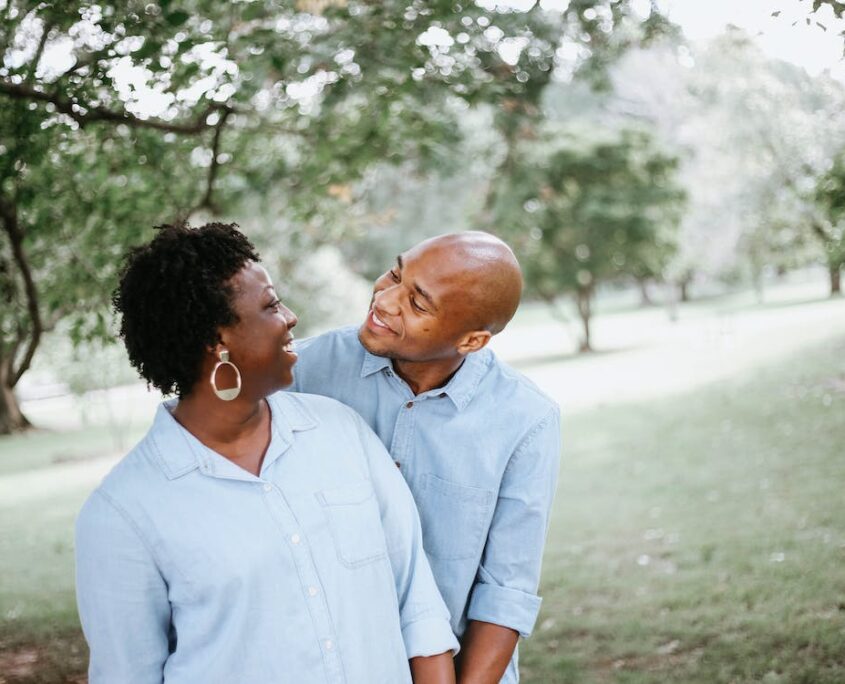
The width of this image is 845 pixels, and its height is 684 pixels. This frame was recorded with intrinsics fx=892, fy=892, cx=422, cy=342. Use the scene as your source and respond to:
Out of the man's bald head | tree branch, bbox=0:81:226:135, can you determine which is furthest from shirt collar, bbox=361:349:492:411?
tree branch, bbox=0:81:226:135

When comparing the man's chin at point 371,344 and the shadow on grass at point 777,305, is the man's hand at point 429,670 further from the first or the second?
the shadow on grass at point 777,305

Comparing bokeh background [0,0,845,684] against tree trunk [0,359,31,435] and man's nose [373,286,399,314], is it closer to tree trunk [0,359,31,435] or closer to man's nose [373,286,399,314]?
tree trunk [0,359,31,435]

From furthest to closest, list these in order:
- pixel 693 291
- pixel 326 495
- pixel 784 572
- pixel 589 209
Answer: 1. pixel 693 291
2. pixel 589 209
3. pixel 784 572
4. pixel 326 495

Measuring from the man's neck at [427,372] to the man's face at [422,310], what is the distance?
0.04m

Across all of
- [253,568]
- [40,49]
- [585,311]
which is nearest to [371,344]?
[253,568]

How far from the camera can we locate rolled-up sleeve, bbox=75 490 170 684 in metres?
1.84

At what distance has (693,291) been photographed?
4519 cm

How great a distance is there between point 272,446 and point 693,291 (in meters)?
45.4

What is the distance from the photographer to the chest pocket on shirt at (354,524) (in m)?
2.08

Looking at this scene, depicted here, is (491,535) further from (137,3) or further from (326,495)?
(137,3)

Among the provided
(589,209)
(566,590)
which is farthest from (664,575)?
(589,209)

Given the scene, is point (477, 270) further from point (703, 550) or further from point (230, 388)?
point (703, 550)

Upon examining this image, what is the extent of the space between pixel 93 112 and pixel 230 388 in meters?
3.70

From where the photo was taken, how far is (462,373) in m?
2.53
